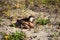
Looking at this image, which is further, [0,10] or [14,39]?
[0,10]

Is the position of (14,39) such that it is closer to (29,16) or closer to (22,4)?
(29,16)

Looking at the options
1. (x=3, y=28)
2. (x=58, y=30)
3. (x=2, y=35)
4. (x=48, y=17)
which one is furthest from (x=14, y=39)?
(x=48, y=17)

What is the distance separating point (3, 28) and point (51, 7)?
2.37 metres

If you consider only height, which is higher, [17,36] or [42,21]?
[42,21]

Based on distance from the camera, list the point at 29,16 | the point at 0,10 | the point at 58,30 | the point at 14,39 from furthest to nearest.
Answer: the point at 0,10 < the point at 29,16 < the point at 58,30 < the point at 14,39

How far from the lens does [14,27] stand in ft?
22.9

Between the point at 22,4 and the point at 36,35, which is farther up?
the point at 22,4

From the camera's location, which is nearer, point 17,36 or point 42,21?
point 17,36

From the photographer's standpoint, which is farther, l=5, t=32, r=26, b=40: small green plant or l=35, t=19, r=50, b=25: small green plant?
l=35, t=19, r=50, b=25: small green plant

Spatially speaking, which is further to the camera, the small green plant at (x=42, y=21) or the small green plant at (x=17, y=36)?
the small green plant at (x=42, y=21)

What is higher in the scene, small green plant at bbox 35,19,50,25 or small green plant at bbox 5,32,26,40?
small green plant at bbox 35,19,50,25

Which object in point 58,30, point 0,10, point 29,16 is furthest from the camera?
point 0,10

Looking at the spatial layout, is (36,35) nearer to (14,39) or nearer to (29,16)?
(14,39)

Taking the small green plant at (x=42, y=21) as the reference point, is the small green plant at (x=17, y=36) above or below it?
below
